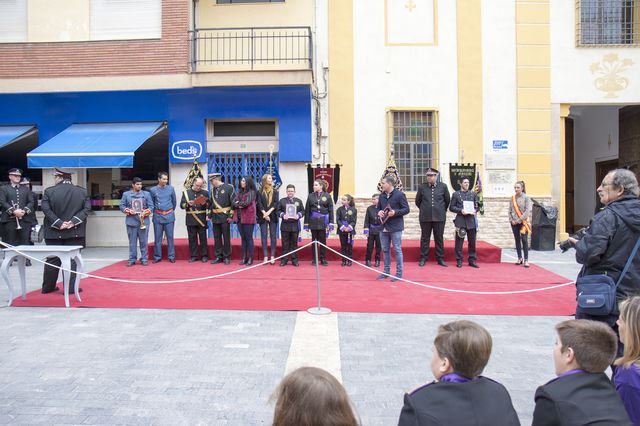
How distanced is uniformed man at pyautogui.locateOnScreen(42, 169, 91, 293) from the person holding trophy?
2.46 m

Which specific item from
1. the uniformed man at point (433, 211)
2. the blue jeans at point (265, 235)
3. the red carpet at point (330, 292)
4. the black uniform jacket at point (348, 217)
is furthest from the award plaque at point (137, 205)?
the uniformed man at point (433, 211)

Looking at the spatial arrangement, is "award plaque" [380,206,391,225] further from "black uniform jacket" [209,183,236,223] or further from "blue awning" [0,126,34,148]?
"blue awning" [0,126,34,148]

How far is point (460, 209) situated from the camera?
1023cm

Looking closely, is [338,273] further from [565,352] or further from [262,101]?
[565,352]

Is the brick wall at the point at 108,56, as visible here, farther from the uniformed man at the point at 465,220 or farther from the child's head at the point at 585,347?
the child's head at the point at 585,347

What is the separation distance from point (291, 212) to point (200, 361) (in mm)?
5851

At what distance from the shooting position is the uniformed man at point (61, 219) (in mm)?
7414

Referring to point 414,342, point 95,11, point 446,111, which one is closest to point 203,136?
point 95,11

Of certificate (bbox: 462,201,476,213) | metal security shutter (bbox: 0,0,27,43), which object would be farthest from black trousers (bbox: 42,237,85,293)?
metal security shutter (bbox: 0,0,27,43)

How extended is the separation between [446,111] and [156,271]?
8.76 m

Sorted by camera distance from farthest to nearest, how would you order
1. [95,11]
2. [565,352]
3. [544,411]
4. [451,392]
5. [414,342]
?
[95,11], [414,342], [565,352], [544,411], [451,392]

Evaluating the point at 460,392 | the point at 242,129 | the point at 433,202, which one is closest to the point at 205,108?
the point at 242,129

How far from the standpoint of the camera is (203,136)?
43.1 feet

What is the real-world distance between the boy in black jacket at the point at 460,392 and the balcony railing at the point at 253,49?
475 inches
